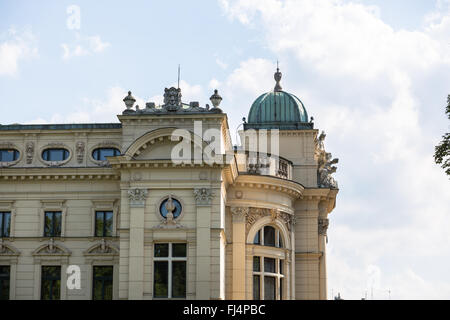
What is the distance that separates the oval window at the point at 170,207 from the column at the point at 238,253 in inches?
242

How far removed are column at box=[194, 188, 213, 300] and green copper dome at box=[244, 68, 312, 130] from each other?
15.7 m

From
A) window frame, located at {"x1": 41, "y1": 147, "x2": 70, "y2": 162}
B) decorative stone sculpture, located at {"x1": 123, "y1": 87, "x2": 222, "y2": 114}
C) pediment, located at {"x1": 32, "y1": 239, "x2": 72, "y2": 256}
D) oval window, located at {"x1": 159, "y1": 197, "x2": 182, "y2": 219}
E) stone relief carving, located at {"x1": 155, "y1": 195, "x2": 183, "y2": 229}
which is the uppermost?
decorative stone sculpture, located at {"x1": 123, "y1": 87, "x2": 222, "y2": 114}

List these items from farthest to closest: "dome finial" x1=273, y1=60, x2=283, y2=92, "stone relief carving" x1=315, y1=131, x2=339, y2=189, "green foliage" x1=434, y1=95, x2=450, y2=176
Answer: "dome finial" x1=273, y1=60, x2=283, y2=92
"stone relief carving" x1=315, y1=131, x2=339, y2=189
"green foliage" x1=434, y1=95, x2=450, y2=176

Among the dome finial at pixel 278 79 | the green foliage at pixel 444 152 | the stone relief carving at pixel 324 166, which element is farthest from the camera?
the dome finial at pixel 278 79

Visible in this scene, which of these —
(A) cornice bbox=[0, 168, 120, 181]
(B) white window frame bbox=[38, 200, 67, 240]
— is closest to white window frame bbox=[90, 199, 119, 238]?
(A) cornice bbox=[0, 168, 120, 181]

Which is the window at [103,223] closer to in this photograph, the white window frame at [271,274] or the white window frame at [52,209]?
the white window frame at [52,209]

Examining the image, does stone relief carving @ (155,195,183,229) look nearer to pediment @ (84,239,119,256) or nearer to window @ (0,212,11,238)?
pediment @ (84,239,119,256)

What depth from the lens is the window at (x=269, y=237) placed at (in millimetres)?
50419

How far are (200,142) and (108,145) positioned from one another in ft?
22.6

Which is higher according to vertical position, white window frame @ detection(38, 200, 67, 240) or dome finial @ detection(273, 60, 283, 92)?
dome finial @ detection(273, 60, 283, 92)

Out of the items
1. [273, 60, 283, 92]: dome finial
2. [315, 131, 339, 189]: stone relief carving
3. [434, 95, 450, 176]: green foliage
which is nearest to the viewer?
[434, 95, 450, 176]: green foliage

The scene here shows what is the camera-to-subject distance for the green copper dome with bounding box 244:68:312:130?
193ft

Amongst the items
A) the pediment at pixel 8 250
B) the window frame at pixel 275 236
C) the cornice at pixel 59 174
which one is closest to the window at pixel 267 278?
the window frame at pixel 275 236
